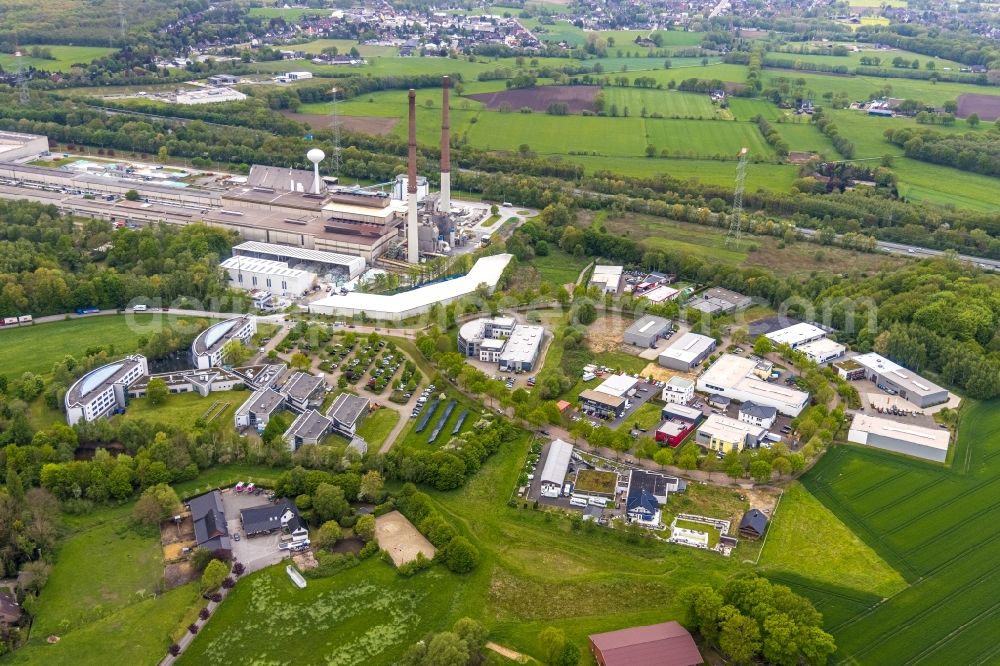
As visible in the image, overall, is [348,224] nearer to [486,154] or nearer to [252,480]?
[486,154]

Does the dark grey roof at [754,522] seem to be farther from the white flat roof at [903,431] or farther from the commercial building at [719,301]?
the commercial building at [719,301]

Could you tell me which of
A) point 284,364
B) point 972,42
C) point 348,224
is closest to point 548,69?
point 348,224

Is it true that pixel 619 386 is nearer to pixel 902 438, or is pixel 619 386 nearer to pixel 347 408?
pixel 902 438

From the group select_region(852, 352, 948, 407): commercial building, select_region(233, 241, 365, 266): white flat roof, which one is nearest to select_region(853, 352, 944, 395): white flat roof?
select_region(852, 352, 948, 407): commercial building

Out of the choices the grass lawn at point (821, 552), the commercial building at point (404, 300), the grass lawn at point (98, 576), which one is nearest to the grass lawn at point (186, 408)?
the grass lawn at point (98, 576)

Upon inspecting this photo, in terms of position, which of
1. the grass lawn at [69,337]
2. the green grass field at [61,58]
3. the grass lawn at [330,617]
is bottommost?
the grass lawn at [330,617]
